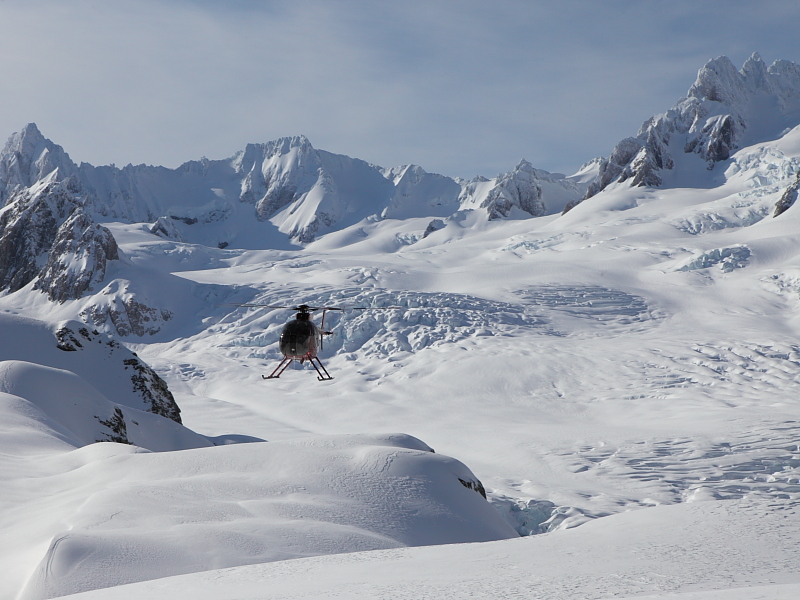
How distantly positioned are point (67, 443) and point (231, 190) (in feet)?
524

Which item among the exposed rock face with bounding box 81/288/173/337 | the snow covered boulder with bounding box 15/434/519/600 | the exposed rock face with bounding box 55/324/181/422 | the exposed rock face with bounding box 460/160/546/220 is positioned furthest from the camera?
the exposed rock face with bounding box 460/160/546/220

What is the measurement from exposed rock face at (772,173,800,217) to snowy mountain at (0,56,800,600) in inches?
7.0

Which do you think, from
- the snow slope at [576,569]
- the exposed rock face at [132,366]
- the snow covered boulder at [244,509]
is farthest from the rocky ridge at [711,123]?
the snow slope at [576,569]

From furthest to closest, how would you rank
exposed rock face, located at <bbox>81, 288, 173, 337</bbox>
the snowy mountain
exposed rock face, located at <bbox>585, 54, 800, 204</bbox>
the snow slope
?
exposed rock face, located at <bbox>585, 54, 800, 204</bbox> < exposed rock face, located at <bbox>81, 288, 173, 337</bbox> < the snowy mountain < the snow slope

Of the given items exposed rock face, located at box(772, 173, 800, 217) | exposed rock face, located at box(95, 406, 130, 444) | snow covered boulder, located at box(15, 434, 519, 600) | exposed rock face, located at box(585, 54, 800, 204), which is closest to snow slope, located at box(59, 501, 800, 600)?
snow covered boulder, located at box(15, 434, 519, 600)

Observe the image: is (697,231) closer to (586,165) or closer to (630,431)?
(630,431)

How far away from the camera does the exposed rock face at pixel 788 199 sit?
68500mm

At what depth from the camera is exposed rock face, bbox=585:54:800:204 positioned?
105438mm

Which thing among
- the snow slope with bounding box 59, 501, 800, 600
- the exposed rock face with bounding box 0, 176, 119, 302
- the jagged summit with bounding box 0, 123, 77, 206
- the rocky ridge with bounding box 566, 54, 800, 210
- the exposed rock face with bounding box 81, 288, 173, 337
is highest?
the jagged summit with bounding box 0, 123, 77, 206

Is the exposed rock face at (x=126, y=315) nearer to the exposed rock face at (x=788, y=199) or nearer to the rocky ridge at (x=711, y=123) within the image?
the exposed rock face at (x=788, y=199)

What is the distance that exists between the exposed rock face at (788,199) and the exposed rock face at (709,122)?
109 ft

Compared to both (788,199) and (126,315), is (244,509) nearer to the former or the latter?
(126,315)

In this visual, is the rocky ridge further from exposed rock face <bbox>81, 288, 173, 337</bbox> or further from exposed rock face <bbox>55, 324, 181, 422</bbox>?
exposed rock face <bbox>55, 324, 181, 422</bbox>

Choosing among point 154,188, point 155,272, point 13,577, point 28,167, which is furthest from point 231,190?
point 13,577
